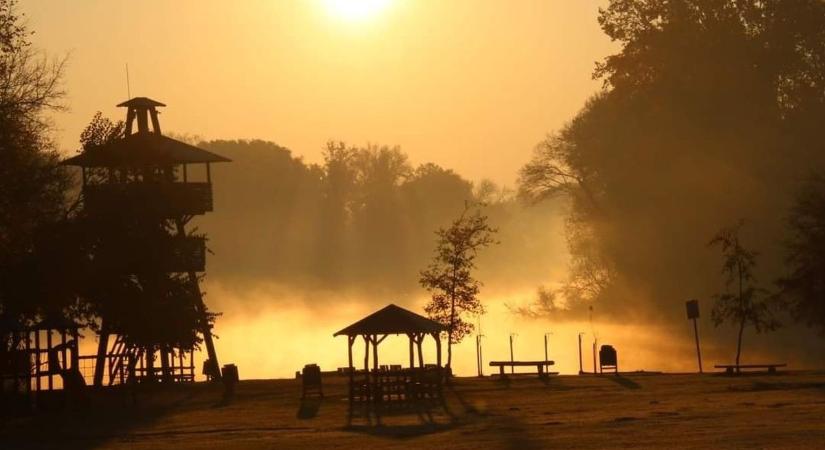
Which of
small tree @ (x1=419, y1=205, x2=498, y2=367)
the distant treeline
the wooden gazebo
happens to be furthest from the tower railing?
the distant treeline

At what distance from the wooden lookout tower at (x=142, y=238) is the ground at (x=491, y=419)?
2.68 meters

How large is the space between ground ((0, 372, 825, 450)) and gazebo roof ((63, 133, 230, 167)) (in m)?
9.66

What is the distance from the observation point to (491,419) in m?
41.8

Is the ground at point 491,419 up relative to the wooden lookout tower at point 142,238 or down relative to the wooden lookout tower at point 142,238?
down

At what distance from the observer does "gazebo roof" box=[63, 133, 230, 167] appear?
61.9 metres

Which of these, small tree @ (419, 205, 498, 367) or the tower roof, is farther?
small tree @ (419, 205, 498, 367)

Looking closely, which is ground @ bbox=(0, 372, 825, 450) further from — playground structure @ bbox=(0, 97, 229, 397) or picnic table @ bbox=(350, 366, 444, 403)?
playground structure @ bbox=(0, 97, 229, 397)

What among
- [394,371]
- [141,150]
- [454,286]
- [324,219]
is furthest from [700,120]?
[324,219]

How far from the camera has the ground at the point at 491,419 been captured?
34.5 metres

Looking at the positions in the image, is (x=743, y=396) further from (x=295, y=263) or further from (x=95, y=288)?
(x=295, y=263)

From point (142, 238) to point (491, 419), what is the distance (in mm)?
22867

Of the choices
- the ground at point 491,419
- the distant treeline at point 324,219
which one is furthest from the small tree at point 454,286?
the distant treeline at point 324,219

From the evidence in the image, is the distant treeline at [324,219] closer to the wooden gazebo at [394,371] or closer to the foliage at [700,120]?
the foliage at [700,120]

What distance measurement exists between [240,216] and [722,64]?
344ft
